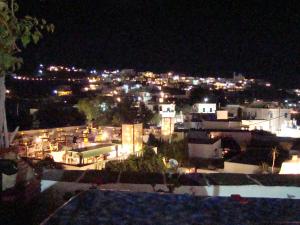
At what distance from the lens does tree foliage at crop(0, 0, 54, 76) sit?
2473 millimetres

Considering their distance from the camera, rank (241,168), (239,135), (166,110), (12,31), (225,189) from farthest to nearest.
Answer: (166,110)
(239,135)
(241,168)
(225,189)
(12,31)

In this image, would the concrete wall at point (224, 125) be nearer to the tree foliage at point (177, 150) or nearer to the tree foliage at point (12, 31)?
→ the tree foliage at point (177, 150)

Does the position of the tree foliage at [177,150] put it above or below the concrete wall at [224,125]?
below

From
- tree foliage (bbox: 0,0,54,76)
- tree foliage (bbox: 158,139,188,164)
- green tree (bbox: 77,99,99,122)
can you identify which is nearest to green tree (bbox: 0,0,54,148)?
tree foliage (bbox: 0,0,54,76)

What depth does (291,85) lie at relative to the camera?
9400cm

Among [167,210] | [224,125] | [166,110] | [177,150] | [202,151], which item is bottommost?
[202,151]

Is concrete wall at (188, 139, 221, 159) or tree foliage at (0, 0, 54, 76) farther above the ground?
tree foliage at (0, 0, 54, 76)

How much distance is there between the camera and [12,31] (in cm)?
260

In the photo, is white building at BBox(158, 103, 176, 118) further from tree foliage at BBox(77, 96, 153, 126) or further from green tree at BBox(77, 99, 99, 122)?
green tree at BBox(77, 99, 99, 122)

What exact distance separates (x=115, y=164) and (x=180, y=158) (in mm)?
8982

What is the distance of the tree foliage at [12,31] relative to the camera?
2473 millimetres

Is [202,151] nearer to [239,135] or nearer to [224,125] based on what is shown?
[239,135]

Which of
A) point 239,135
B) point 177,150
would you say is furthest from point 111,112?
point 177,150

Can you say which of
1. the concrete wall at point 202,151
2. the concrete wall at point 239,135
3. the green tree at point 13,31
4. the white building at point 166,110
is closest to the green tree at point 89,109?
the white building at point 166,110
